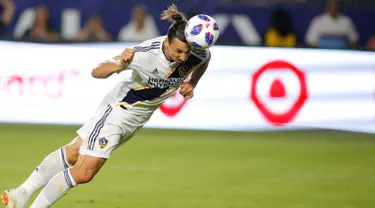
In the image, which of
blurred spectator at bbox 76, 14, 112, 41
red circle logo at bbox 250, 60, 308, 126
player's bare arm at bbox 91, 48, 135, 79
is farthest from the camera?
blurred spectator at bbox 76, 14, 112, 41

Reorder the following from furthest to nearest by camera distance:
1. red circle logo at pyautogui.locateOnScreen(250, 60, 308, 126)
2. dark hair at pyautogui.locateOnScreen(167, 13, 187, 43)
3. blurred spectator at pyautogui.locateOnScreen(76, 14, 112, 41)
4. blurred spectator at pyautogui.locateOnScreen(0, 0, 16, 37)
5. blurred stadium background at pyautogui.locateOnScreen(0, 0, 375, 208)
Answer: blurred spectator at pyautogui.locateOnScreen(0, 0, 16, 37)
blurred spectator at pyautogui.locateOnScreen(76, 14, 112, 41)
red circle logo at pyautogui.locateOnScreen(250, 60, 308, 126)
blurred stadium background at pyautogui.locateOnScreen(0, 0, 375, 208)
dark hair at pyautogui.locateOnScreen(167, 13, 187, 43)

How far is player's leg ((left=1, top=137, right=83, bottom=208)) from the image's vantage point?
699cm

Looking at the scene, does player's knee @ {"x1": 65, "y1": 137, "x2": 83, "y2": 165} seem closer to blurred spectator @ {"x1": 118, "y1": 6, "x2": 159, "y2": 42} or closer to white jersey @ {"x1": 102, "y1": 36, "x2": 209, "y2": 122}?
white jersey @ {"x1": 102, "y1": 36, "x2": 209, "y2": 122}

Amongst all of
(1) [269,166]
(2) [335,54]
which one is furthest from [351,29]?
(1) [269,166]

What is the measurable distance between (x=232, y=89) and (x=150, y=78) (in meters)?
6.02

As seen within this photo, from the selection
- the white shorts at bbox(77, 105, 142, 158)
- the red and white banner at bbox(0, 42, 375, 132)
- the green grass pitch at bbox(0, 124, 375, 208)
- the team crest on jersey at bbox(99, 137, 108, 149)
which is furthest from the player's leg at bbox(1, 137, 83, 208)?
the red and white banner at bbox(0, 42, 375, 132)

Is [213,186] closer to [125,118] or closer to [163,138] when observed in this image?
[125,118]

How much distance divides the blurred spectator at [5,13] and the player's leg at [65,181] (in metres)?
10.7

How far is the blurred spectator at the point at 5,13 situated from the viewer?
665 inches

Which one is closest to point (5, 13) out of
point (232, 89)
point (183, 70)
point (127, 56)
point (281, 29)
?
point (281, 29)

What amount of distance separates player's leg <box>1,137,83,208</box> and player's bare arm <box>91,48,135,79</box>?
91 cm

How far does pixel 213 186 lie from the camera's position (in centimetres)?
889

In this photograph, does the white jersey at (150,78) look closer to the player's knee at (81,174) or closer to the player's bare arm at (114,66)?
the player's bare arm at (114,66)

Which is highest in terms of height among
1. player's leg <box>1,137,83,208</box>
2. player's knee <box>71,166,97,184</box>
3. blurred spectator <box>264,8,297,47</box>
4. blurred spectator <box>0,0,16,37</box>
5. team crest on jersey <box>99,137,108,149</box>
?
team crest on jersey <box>99,137,108,149</box>
